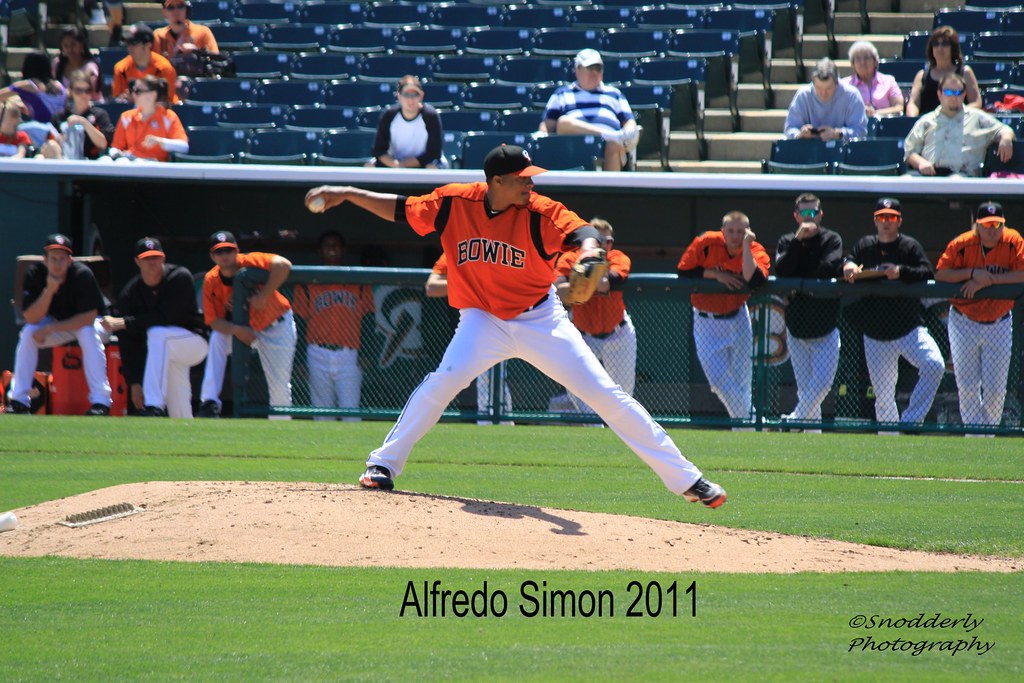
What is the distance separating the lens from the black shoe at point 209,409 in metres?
11.5

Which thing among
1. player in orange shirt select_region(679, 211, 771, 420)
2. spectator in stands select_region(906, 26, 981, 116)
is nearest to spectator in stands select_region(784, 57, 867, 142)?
spectator in stands select_region(906, 26, 981, 116)

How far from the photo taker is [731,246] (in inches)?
422

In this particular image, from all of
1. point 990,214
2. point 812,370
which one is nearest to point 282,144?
point 812,370

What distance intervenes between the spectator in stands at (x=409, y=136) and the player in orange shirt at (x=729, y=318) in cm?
300

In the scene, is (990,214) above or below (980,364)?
above

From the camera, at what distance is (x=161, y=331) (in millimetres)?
11469

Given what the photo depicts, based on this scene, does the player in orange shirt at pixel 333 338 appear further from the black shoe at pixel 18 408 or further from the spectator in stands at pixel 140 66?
the spectator in stands at pixel 140 66

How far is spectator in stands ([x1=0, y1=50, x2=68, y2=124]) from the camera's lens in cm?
1396

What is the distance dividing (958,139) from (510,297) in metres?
6.78

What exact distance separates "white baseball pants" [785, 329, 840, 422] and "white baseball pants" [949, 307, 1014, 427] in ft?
3.10

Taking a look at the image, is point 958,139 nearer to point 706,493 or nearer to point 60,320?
point 706,493

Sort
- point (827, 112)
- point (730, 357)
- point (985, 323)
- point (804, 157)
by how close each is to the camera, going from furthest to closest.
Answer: point (827, 112)
point (804, 157)
point (730, 357)
point (985, 323)

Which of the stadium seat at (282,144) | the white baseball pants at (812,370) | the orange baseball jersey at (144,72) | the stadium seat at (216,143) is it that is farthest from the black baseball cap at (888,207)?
the orange baseball jersey at (144,72)

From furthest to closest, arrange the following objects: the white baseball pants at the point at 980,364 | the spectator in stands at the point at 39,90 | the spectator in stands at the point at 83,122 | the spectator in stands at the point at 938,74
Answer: the spectator in stands at the point at 39,90 → the spectator in stands at the point at 83,122 → the spectator in stands at the point at 938,74 → the white baseball pants at the point at 980,364
